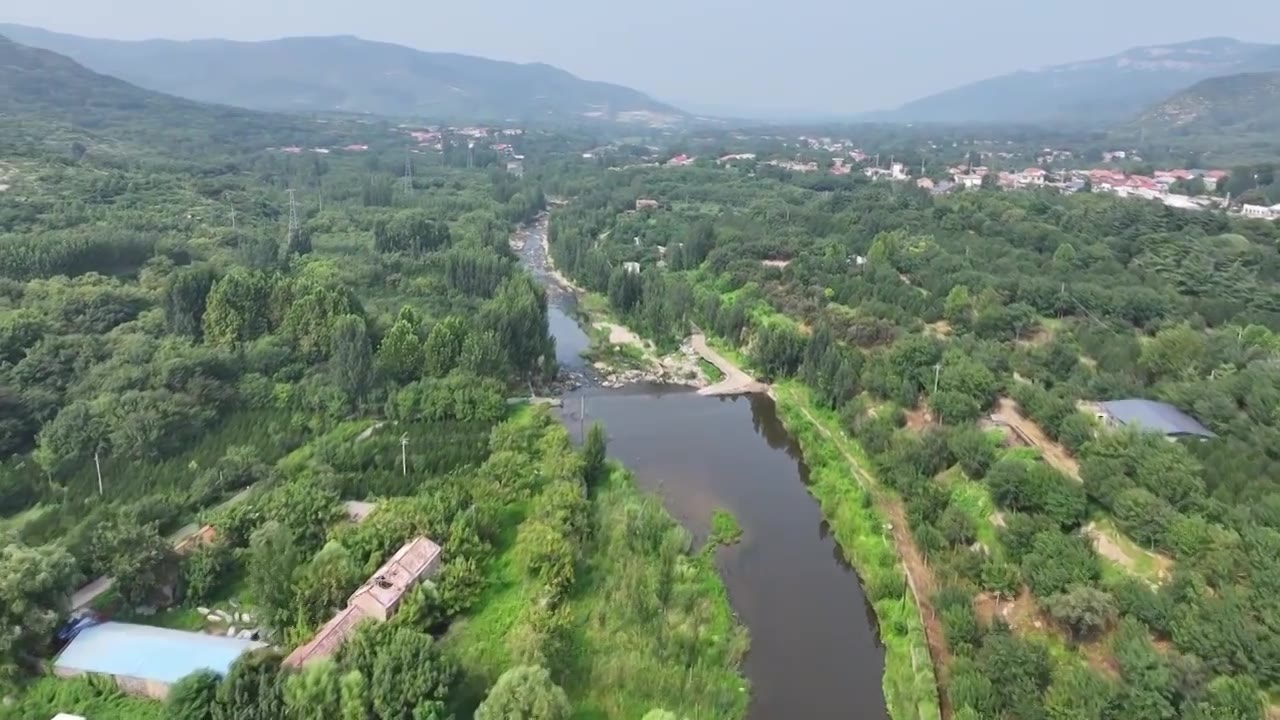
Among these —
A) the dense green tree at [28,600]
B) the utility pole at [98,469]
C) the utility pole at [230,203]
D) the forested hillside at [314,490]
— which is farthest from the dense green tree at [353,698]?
the utility pole at [230,203]

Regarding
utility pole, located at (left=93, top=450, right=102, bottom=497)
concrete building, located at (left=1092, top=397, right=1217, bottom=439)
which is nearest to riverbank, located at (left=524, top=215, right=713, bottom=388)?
concrete building, located at (left=1092, top=397, right=1217, bottom=439)

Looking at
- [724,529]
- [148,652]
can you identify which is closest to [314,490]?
[148,652]

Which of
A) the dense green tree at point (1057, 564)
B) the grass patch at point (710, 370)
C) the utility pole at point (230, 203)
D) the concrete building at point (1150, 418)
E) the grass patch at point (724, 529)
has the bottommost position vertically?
the grass patch at point (724, 529)

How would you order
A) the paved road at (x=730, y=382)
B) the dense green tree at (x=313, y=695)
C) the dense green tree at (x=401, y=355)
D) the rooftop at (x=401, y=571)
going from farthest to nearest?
1. the paved road at (x=730, y=382)
2. the dense green tree at (x=401, y=355)
3. the rooftop at (x=401, y=571)
4. the dense green tree at (x=313, y=695)

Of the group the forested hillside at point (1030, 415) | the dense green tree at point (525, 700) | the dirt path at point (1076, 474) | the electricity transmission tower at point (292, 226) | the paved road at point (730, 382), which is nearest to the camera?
the dense green tree at point (525, 700)

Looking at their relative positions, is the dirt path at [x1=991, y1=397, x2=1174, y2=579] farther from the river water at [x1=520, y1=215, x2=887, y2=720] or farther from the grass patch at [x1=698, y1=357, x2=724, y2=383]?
the grass patch at [x1=698, y1=357, x2=724, y2=383]

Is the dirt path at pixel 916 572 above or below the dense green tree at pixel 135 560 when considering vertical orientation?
below

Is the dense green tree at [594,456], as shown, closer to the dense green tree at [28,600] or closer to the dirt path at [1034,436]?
the dense green tree at [28,600]
